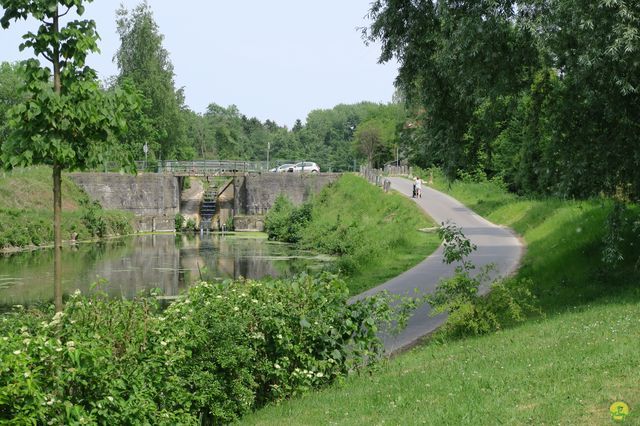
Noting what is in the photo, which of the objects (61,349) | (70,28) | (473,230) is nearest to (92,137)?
(70,28)

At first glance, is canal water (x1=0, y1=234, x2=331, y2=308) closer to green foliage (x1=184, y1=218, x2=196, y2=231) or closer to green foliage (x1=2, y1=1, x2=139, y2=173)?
green foliage (x1=184, y1=218, x2=196, y2=231)

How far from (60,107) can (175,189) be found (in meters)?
60.2

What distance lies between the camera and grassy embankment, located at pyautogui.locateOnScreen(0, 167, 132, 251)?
4569 cm

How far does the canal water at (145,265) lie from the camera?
28703 millimetres

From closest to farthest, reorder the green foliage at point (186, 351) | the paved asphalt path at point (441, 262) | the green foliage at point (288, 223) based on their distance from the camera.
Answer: the green foliage at point (186, 351)
the paved asphalt path at point (441, 262)
the green foliage at point (288, 223)

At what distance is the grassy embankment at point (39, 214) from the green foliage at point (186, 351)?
37120mm

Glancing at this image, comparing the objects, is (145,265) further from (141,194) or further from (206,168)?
(206,168)

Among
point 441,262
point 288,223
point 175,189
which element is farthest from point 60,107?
point 175,189

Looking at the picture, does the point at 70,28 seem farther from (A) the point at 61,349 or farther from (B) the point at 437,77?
(B) the point at 437,77

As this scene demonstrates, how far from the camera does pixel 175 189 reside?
221 ft

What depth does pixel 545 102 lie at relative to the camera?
1606 centimetres

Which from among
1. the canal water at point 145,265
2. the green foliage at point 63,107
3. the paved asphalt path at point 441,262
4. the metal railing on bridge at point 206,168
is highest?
the metal railing on bridge at point 206,168

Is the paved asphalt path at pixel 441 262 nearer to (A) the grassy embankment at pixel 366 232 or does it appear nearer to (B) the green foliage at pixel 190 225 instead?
(A) the grassy embankment at pixel 366 232

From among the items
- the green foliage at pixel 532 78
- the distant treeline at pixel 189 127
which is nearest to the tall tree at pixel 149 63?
the distant treeline at pixel 189 127
